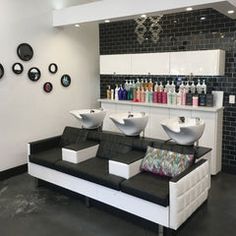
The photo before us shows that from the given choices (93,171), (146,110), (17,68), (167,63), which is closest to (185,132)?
(93,171)

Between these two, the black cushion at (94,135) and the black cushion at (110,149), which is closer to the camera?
the black cushion at (110,149)

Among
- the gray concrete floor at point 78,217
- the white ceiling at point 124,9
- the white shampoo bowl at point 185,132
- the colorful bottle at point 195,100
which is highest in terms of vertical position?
the white ceiling at point 124,9

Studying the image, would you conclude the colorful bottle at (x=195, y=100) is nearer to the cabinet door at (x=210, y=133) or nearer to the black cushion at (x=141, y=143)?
the cabinet door at (x=210, y=133)

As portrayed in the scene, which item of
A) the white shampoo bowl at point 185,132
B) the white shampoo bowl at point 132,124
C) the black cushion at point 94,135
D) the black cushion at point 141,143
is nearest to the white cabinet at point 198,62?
the white shampoo bowl at point 185,132

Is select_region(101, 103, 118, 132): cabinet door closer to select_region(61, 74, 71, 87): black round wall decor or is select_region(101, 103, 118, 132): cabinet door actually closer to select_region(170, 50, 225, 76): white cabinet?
select_region(61, 74, 71, 87): black round wall decor

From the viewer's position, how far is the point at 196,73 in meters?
4.27

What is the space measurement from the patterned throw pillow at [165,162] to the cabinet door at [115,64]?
2.17 m

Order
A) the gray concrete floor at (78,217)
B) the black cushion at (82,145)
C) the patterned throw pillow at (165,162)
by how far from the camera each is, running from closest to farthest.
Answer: the gray concrete floor at (78,217) → the patterned throw pillow at (165,162) → the black cushion at (82,145)

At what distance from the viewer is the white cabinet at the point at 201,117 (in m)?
4.12

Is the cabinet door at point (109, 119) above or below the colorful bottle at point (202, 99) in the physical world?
below

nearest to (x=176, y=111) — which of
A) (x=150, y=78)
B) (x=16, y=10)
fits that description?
(x=150, y=78)

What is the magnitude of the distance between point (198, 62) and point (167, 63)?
0.52m

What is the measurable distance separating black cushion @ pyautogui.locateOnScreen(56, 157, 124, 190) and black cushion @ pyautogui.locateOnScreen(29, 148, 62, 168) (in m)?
0.12

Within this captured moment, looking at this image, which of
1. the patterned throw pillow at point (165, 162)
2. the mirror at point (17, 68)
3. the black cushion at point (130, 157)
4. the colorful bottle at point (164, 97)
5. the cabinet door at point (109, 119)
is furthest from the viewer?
the cabinet door at point (109, 119)
